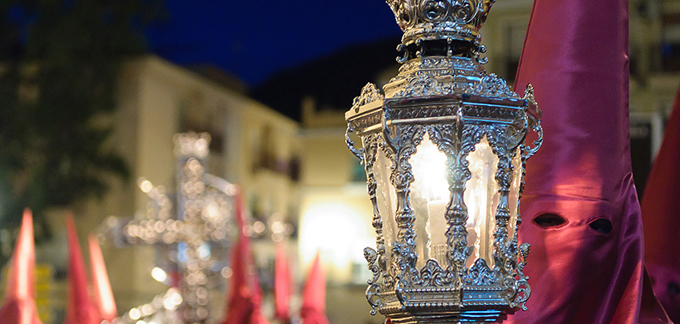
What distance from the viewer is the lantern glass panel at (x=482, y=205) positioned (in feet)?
7.69

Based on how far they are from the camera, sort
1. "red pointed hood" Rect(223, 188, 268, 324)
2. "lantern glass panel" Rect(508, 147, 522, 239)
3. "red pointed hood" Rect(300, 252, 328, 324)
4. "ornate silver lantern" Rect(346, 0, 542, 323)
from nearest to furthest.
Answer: "ornate silver lantern" Rect(346, 0, 542, 323) < "lantern glass panel" Rect(508, 147, 522, 239) < "red pointed hood" Rect(223, 188, 268, 324) < "red pointed hood" Rect(300, 252, 328, 324)

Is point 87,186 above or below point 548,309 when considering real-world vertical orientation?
above

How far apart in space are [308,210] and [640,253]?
2210 centimetres

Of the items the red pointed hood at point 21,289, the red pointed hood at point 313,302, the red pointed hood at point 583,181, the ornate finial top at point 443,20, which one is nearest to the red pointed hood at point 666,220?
the red pointed hood at point 583,181

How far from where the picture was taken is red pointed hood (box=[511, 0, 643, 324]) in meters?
2.73

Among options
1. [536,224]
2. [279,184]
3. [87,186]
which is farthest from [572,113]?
[279,184]

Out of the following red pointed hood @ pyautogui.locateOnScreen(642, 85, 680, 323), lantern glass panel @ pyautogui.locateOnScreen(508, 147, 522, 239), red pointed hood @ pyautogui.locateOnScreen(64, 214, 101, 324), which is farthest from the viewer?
red pointed hood @ pyautogui.locateOnScreen(64, 214, 101, 324)

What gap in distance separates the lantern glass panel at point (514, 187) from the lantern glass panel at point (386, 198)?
0.94 ft

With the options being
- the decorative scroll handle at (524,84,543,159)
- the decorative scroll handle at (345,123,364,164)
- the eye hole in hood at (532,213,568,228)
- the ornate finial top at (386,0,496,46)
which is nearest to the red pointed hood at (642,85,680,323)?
the eye hole in hood at (532,213,568,228)

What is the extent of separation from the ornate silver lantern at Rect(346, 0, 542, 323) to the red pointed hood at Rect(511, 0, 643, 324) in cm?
39

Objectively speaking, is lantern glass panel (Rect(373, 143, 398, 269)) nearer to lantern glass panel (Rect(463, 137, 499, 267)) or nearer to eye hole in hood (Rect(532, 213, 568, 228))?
lantern glass panel (Rect(463, 137, 499, 267))

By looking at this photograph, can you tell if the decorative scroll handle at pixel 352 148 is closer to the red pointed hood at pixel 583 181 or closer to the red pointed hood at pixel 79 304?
the red pointed hood at pixel 583 181

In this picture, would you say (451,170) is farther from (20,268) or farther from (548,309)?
(20,268)

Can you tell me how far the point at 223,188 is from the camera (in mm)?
9195
